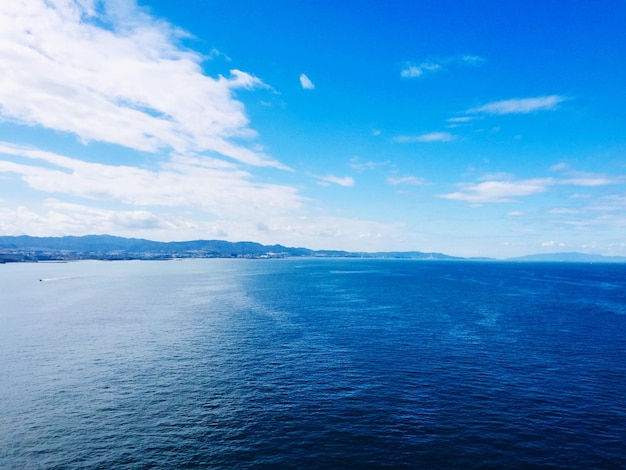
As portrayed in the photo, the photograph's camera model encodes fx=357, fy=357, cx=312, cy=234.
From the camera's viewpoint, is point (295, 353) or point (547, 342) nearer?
point (295, 353)

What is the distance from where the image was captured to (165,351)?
95.9m

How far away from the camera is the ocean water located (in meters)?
51.8

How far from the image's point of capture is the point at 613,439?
54.3 metres

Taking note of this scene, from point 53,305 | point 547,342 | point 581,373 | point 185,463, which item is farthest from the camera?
point 53,305

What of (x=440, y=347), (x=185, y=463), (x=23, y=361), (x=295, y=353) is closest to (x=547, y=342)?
(x=440, y=347)

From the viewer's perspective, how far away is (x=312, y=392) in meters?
70.5

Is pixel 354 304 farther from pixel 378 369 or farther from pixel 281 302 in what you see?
pixel 378 369

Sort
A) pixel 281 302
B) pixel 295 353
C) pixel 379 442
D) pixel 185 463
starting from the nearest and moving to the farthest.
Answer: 1. pixel 185 463
2. pixel 379 442
3. pixel 295 353
4. pixel 281 302

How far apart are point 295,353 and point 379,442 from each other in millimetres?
42317

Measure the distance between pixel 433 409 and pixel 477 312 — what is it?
321 ft

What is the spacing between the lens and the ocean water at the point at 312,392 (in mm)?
51750

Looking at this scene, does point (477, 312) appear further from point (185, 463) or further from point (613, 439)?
point (185, 463)

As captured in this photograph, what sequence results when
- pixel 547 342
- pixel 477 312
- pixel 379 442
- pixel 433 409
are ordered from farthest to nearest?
1. pixel 477 312
2. pixel 547 342
3. pixel 433 409
4. pixel 379 442

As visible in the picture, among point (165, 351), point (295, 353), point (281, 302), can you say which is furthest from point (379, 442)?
point (281, 302)
